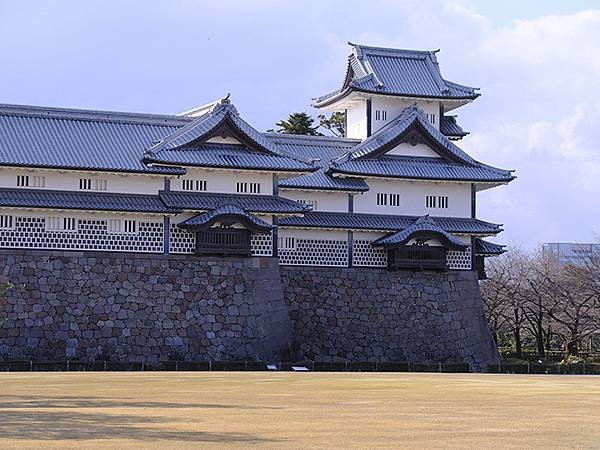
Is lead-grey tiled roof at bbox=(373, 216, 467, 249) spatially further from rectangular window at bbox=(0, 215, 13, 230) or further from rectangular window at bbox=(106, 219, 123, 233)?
rectangular window at bbox=(0, 215, 13, 230)

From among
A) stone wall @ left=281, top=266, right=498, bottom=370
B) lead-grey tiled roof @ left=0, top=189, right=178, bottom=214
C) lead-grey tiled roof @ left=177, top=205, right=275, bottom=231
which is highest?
lead-grey tiled roof @ left=0, top=189, right=178, bottom=214

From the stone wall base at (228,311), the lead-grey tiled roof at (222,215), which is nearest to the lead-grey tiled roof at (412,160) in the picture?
the stone wall base at (228,311)

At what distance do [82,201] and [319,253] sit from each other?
10670 mm

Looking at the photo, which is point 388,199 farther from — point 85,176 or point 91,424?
point 91,424

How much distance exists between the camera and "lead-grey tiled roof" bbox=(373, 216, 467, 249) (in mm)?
49625

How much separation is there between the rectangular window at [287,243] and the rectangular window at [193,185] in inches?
165

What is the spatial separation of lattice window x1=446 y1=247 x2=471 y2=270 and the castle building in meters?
0.06

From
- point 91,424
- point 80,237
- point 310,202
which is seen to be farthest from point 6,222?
point 91,424

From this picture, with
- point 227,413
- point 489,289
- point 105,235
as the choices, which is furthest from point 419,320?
point 227,413

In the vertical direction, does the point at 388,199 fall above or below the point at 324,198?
above

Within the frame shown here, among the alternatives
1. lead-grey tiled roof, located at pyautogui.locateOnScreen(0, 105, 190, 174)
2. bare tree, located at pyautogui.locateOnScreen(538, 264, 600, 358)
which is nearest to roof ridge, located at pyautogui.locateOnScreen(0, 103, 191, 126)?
lead-grey tiled roof, located at pyautogui.locateOnScreen(0, 105, 190, 174)

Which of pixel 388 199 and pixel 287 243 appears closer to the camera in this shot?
pixel 287 243

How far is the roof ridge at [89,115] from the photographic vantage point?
48.3 meters

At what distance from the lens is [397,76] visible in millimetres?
55562
